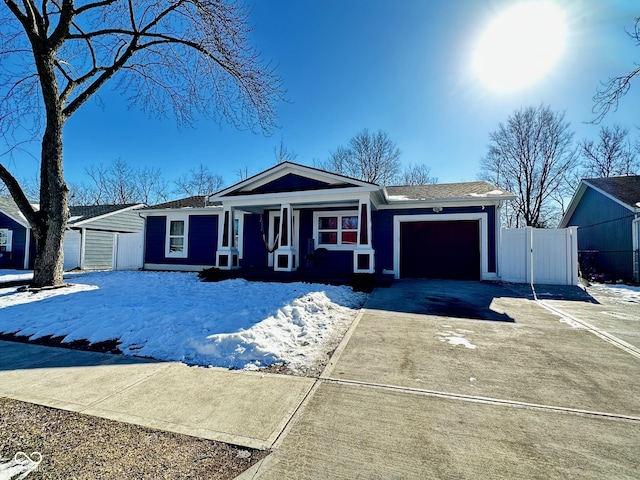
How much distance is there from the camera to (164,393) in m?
2.87

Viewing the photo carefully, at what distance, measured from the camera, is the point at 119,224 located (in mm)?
18156

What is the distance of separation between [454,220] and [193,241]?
1101 cm

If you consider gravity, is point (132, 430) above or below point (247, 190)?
below

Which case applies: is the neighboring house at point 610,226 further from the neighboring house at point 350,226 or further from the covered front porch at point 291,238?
the covered front porch at point 291,238

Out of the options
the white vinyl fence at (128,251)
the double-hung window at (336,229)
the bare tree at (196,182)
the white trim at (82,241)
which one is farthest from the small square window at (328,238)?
the bare tree at (196,182)

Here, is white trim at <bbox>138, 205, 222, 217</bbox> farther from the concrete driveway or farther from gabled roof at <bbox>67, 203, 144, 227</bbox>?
the concrete driveway

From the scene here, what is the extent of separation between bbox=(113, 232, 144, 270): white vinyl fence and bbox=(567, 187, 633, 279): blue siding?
2042 cm

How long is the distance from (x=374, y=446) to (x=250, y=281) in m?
7.81

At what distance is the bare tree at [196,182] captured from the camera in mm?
34906

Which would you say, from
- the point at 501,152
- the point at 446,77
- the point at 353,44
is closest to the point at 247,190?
the point at 353,44

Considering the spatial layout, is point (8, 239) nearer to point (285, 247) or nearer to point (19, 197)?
point (19, 197)

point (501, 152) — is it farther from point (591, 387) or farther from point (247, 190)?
point (591, 387)

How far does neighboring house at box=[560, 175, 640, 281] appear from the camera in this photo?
11844 millimetres

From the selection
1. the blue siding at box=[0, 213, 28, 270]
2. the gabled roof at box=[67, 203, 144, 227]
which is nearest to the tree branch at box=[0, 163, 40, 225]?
the gabled roof at box=[67, 203, 144, 227]
